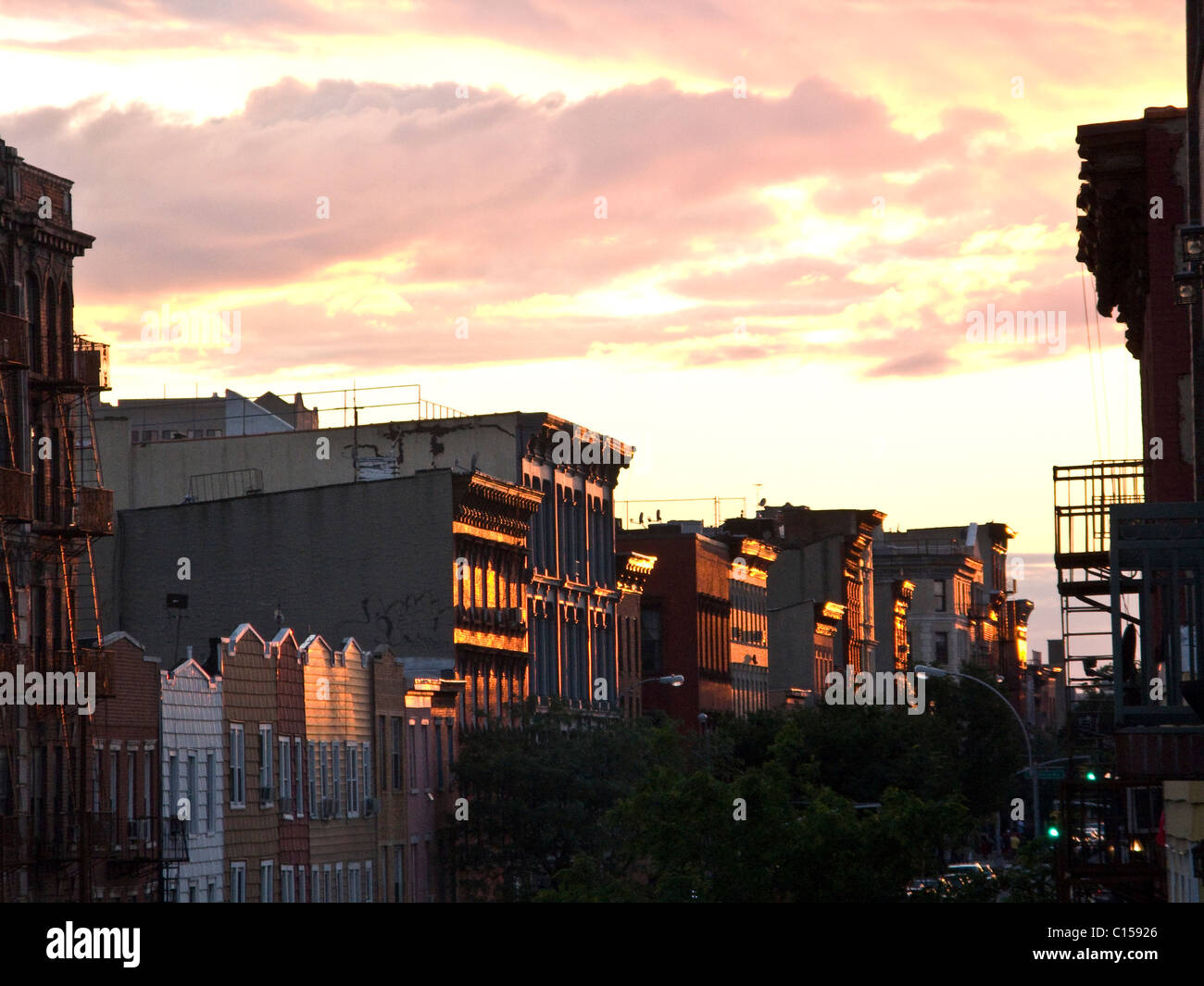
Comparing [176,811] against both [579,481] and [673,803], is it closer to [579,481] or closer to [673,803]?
[673,803]

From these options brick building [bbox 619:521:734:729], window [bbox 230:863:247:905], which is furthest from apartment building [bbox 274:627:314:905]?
brick building [bbox 619:521:734:729]

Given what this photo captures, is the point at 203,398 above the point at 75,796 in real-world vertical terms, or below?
above

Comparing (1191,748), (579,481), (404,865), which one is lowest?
(404,865)

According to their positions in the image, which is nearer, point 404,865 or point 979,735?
point 404,865

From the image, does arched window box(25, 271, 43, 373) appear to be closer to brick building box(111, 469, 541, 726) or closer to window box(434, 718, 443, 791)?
brick building box(111, 469, 541, 726)

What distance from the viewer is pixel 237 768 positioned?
51438mm

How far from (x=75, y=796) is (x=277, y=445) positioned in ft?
98.8

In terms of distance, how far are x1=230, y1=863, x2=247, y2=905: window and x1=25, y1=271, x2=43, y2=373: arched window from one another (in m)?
12.1

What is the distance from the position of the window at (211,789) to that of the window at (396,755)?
1245 centimetres

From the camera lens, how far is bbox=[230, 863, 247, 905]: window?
5019 centimetres

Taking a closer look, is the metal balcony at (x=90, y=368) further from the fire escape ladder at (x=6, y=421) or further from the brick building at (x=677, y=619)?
the brick building at (x=677, y=619)

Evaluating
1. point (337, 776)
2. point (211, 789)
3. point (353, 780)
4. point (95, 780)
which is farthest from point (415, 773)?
point (95, 780)
